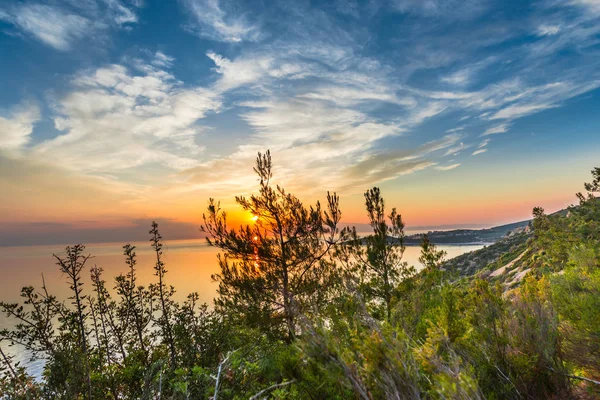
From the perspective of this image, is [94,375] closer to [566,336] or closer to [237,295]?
[237,295]

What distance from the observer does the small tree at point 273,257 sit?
14.7 m

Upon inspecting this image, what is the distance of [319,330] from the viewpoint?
3.18m

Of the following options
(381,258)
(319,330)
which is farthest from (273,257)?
(319,330)

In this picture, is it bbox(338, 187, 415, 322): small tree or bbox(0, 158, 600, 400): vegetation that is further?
bbox(338, 187, 415, 322): small tree

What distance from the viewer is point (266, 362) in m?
8.40

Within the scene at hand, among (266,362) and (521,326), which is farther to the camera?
(266,362)

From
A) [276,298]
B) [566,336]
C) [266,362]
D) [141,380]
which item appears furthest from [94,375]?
[566,336]

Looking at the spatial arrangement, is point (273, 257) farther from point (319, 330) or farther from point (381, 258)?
point (319, 330)

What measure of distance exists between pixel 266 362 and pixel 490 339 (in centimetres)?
567

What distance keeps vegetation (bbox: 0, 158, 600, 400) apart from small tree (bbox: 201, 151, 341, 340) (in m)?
0.06

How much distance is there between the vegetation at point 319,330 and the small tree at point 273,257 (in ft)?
0.21

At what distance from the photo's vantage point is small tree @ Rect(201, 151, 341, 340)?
48.3 feet

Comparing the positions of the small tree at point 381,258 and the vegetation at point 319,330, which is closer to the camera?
the vegetation at point 319,330

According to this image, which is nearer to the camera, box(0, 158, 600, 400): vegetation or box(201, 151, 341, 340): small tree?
box(0, 158, 600, 400): vegetation
